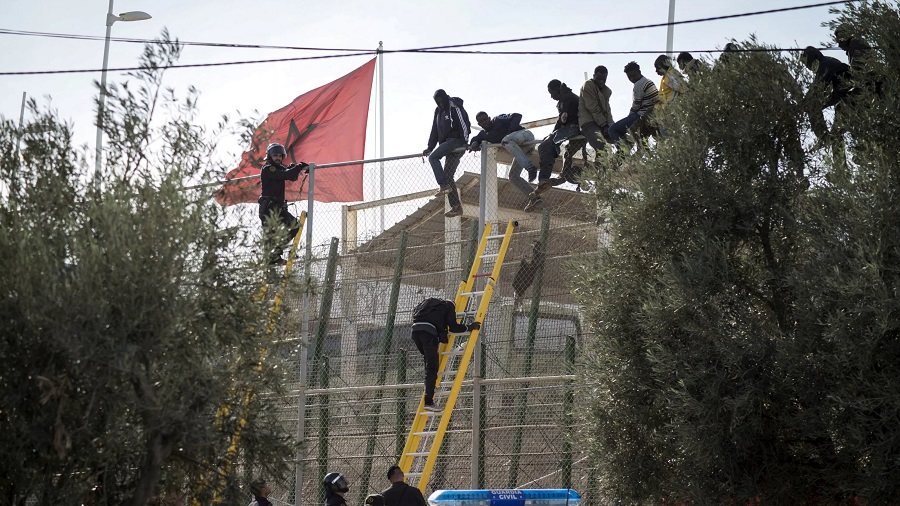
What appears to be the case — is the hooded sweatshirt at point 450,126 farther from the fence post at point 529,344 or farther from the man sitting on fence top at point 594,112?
the fence post at point 529,344

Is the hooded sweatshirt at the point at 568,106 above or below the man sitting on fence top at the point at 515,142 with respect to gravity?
above

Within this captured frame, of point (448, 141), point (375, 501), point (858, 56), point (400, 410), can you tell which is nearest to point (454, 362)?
point (400, 410)

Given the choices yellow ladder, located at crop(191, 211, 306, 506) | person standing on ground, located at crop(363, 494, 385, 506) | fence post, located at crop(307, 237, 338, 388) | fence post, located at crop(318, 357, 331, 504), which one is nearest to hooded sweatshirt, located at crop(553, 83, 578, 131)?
fence post, located at crop(307, 237, 338, 388)

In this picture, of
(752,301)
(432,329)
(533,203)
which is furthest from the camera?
(533,203)

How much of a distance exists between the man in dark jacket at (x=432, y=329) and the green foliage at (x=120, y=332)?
4214 mm

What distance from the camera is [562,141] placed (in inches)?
563

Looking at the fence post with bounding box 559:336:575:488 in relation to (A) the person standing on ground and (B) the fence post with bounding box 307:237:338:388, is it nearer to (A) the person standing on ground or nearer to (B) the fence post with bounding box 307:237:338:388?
(A) the person standing on ground

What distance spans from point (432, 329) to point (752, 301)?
3598 mm

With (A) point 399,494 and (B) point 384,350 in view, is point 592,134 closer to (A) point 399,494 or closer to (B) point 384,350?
(B) point 384,350

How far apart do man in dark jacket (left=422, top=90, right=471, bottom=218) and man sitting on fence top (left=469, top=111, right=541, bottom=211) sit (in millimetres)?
332

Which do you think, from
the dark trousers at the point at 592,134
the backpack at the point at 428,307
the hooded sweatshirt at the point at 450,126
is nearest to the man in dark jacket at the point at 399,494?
the backpack at the point at 428,307

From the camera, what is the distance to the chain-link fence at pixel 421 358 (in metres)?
13.7

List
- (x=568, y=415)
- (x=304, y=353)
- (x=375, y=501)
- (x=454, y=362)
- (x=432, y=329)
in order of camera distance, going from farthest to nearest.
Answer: (x=454, y=362) < (x=304, y=353) < (x=432, y=329) < (x=568, y=415) < (x=375, y=501)

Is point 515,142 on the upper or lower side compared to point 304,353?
upper
